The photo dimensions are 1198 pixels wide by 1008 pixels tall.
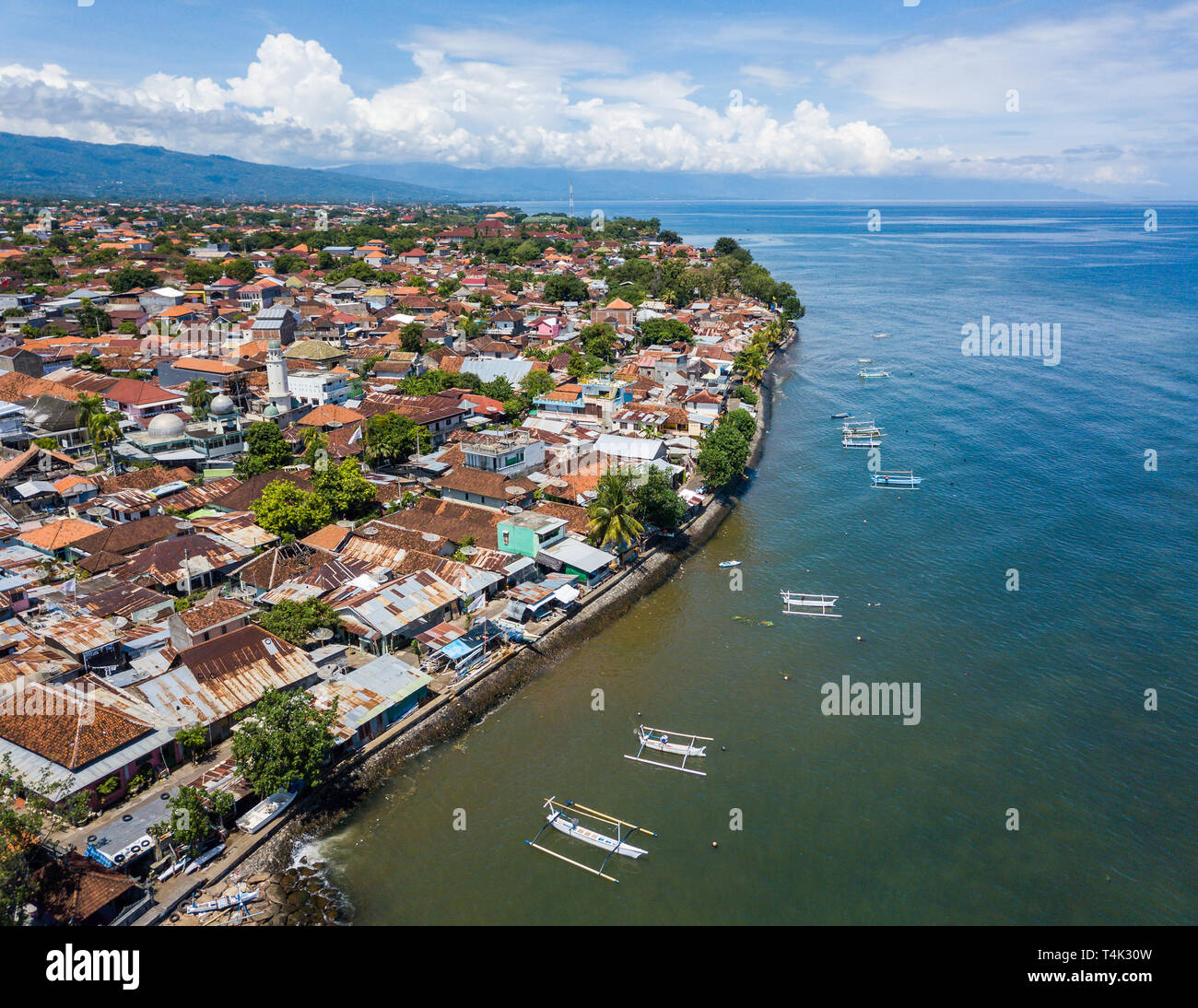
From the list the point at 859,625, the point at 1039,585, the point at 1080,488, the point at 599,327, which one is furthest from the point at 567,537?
the point at 599,327

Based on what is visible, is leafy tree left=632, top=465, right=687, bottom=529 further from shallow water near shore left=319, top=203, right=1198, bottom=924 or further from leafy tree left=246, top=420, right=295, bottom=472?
leafy tree left=246, top=420, right=295, bottom=472

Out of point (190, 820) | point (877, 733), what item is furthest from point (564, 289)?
point (190, 820)

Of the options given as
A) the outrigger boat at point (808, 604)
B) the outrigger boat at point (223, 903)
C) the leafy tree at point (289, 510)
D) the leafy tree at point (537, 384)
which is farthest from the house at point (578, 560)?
the leafy tree at point (537, 384)

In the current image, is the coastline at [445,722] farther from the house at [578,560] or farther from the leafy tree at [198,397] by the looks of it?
the leafy tree at [198,397]

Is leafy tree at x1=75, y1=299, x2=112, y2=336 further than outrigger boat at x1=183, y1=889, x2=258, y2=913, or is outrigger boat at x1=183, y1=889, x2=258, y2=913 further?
leafy tree at x1=75, y1=299, x2=112, y2=336

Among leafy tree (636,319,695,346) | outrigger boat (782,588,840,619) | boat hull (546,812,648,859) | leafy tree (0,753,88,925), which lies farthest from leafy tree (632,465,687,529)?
leafy tree (636,319,695,346)

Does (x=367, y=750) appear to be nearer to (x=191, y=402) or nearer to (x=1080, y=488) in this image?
(x=191, y=402)

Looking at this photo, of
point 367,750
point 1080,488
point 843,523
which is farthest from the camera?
point 1080,488
